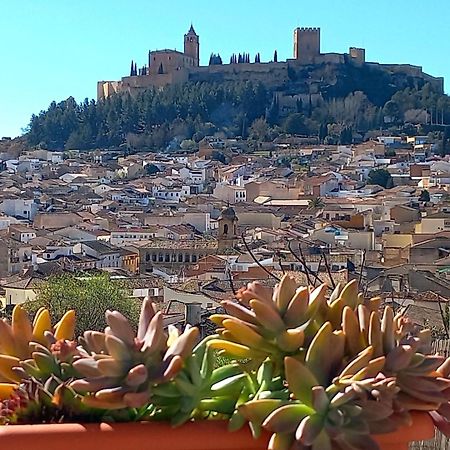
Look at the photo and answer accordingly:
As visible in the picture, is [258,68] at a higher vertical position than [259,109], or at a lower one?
higher

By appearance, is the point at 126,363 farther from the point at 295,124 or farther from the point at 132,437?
the point at 295,124

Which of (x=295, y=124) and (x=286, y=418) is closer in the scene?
(x=286, y=418)

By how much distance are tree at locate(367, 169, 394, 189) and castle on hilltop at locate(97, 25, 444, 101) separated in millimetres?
17695

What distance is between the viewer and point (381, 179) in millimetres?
40875

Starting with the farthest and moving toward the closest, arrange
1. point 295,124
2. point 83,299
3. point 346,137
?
1. point 295,124
2. point 346,137
3. point 83,299

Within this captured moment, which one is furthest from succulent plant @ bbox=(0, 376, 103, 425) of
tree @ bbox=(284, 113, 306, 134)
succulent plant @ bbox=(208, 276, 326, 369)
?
tree @ bbox=(284, 113, 306, 134)

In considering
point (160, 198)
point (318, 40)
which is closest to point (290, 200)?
point (160, 198)

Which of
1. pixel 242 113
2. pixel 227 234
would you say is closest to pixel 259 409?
pixel 227 234

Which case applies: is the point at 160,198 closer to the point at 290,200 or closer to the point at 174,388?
the point at 290,200

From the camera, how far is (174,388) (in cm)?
106

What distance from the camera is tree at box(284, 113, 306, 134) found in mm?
54469

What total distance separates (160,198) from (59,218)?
1005 cm

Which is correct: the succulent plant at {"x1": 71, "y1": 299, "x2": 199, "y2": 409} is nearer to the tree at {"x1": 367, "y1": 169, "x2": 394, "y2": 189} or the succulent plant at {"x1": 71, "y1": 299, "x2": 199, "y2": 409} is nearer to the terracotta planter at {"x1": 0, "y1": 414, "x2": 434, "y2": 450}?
the terracotta planter at {"x1": 0, "y1": 414, "x2": 434, "y2": 450}

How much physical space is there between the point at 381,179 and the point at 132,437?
4041 centimetres
